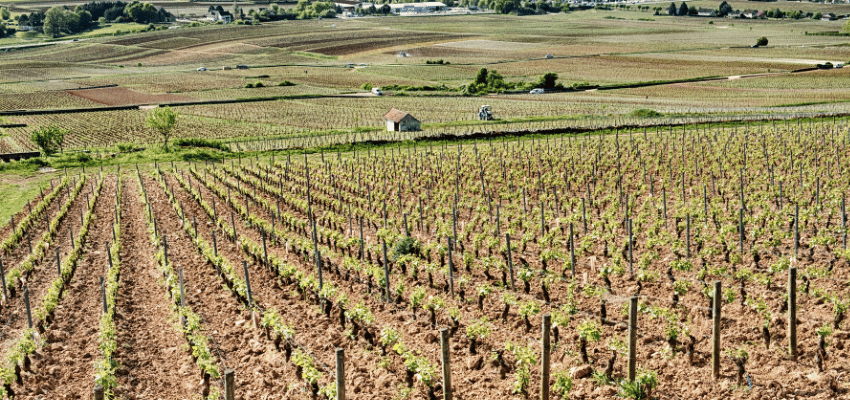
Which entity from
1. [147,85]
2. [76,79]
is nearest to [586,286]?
[147,85]

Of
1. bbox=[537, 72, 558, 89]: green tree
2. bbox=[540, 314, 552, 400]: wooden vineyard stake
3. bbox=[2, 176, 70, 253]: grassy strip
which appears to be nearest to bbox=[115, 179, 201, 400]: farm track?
bbox=[2, 176, 70, 253]: grassy strip

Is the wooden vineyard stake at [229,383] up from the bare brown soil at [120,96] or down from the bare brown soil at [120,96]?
up

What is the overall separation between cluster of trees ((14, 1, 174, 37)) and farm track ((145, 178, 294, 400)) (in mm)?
173909

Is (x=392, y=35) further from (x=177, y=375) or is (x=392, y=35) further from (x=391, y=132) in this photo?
(x=177, y=375)

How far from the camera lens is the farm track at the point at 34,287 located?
1498 centimetres

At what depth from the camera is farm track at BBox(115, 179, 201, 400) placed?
12258 millimetres

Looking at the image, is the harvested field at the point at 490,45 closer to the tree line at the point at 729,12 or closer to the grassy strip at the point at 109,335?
the tree line at the point at 729,12

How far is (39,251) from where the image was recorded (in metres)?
20.9

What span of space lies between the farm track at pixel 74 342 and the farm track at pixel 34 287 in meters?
0.65

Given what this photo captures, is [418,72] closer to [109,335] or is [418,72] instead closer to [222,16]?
[109,335]

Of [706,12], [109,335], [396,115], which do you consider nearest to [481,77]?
[396,115]

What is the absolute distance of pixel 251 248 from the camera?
64.9 ft

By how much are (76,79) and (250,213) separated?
9819cm

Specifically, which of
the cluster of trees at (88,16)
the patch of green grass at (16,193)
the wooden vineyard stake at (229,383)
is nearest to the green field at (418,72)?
the cluster of trees at (88,16)
